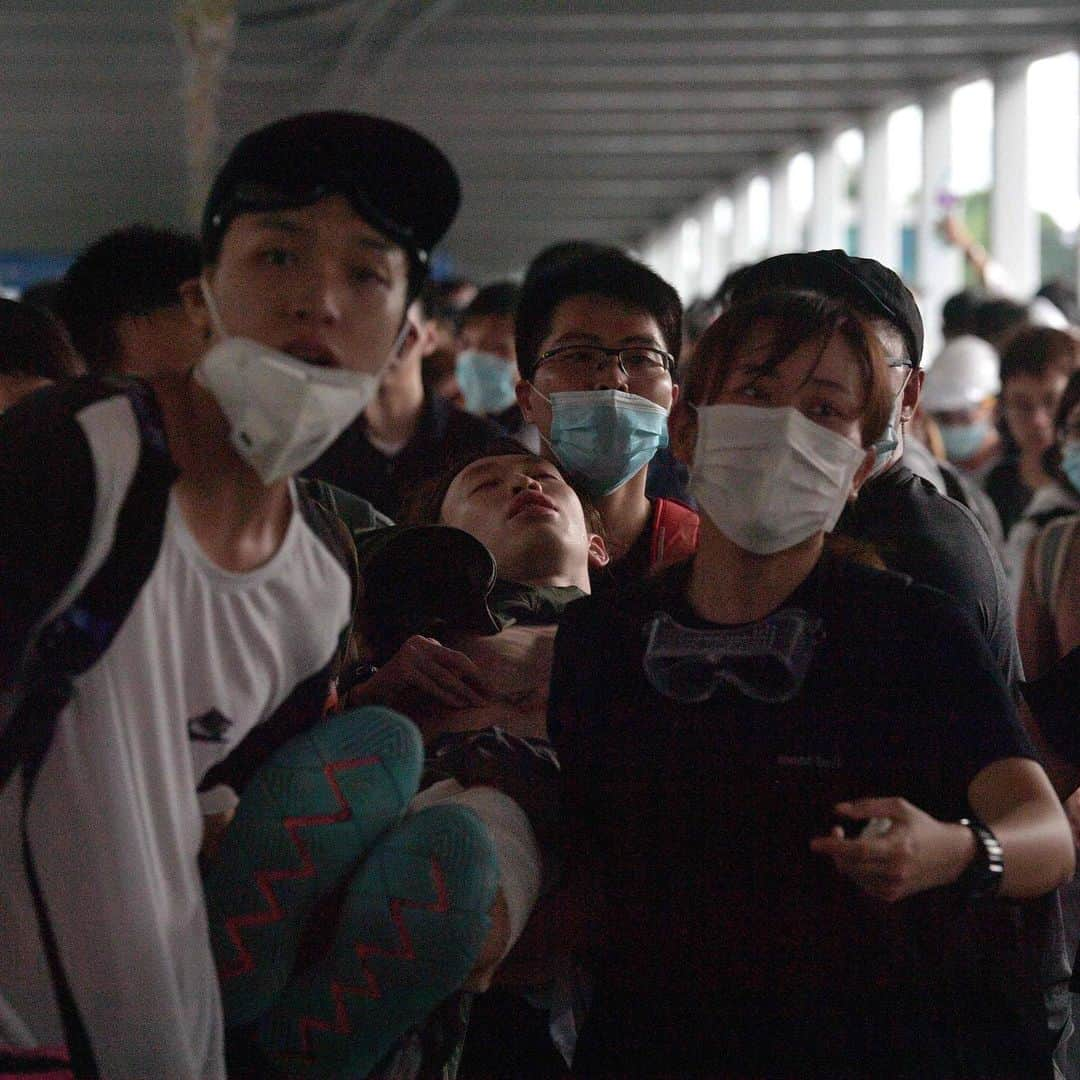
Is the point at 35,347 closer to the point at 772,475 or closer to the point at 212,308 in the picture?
the point at 212,308

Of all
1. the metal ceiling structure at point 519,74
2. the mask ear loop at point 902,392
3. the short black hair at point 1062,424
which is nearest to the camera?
the mask ear loop at point 902,392

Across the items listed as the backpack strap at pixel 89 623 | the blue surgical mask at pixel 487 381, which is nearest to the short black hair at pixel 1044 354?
the blue surgical mask at pixel 487 381

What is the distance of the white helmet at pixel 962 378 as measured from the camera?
7.71m

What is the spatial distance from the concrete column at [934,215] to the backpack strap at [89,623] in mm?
15401

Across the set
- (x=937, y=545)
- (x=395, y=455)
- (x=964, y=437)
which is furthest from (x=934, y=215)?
(x=937, y=545)

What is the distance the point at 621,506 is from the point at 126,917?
6.55ft

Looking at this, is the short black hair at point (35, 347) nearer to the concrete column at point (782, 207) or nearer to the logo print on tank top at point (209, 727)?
the logo print on tank top at point (209, 727)

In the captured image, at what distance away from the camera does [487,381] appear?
698 centimetres

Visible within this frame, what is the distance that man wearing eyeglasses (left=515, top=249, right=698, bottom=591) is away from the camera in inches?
145

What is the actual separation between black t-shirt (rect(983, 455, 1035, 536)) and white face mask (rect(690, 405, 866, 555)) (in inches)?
162

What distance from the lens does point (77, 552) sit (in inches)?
74.7

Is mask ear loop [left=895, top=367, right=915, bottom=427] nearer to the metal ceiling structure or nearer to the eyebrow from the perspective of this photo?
the eyebrow

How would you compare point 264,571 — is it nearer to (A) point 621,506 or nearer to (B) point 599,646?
(B) point 599,646

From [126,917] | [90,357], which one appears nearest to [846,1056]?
[126,917]
